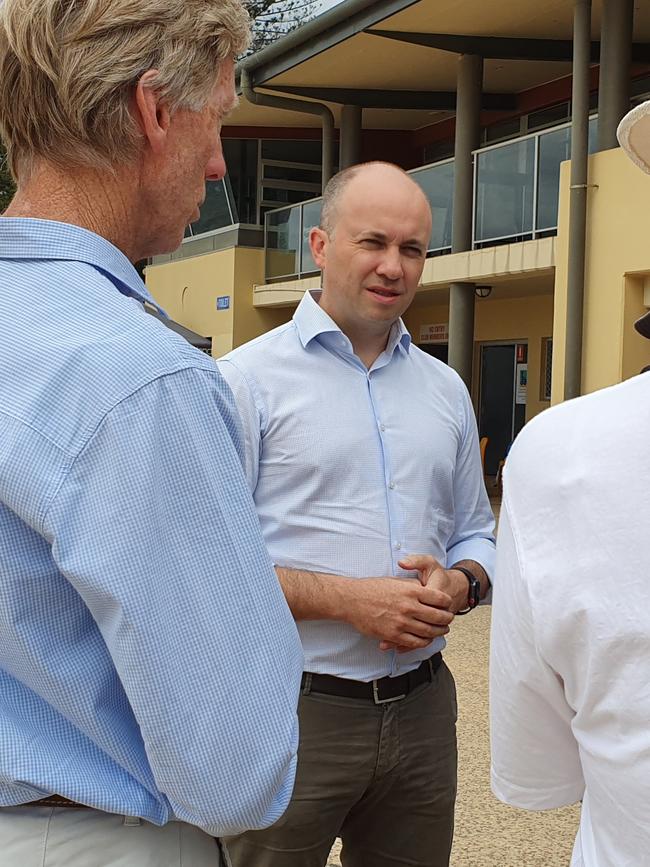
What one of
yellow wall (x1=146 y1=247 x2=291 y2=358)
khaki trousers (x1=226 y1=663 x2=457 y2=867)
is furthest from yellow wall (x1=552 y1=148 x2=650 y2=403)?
khaki trousers (x1=226 y1=663 x2=457 y2=867)

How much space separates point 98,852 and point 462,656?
6093 millimetres

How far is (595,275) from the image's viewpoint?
563 inches

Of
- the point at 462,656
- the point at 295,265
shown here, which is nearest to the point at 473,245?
the point at 295,265

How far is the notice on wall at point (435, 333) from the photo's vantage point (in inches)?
896

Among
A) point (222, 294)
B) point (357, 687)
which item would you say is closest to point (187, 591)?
point (357, 687)

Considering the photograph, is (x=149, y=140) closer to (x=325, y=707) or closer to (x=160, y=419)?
(x=160, y=419)

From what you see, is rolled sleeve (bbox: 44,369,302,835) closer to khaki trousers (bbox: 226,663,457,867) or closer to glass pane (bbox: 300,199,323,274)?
khaki trousers (bbox: 226,663,457,867)

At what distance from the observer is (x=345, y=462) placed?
2.81 meters

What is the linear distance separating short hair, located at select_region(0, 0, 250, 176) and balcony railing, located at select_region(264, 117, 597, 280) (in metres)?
13.0

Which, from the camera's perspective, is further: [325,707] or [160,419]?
[325,707]

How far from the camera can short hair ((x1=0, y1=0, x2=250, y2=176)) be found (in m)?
1.47

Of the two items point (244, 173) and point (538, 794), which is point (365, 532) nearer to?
point (538, 794)

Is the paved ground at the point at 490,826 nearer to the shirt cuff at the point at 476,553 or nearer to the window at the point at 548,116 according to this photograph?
the shirt cuff at the point at 476,553

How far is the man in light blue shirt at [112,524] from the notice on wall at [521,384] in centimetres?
2028
